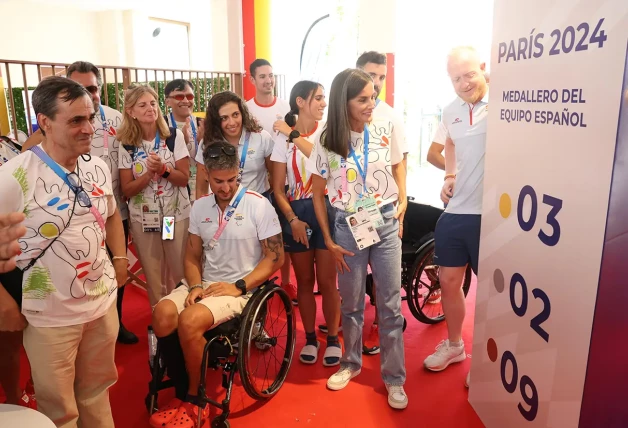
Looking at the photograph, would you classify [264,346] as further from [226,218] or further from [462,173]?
[462,173]

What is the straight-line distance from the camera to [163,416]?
2188mm

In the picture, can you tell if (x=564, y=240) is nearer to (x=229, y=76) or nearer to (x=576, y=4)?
(x=576, y=4)

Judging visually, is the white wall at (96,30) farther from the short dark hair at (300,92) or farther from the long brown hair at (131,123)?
the short dark hair at (300,92)

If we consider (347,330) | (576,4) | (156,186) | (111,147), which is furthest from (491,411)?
(111,147)

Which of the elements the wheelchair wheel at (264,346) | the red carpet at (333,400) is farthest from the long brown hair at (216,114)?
the red carpet at (333,400)

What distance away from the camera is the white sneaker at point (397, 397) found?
7.64 ft

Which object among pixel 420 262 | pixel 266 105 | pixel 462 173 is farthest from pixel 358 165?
pixel 266 105

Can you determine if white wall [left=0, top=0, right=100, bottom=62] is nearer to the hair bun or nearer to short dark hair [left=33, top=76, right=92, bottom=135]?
the hair bun

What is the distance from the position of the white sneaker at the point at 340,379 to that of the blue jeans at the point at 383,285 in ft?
0.70

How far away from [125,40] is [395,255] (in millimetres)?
13059

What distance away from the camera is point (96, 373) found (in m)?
1.88

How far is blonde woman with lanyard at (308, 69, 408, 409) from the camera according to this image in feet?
7.08

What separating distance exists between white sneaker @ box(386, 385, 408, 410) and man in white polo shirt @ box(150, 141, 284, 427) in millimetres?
834

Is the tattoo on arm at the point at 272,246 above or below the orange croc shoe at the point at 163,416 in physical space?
above
